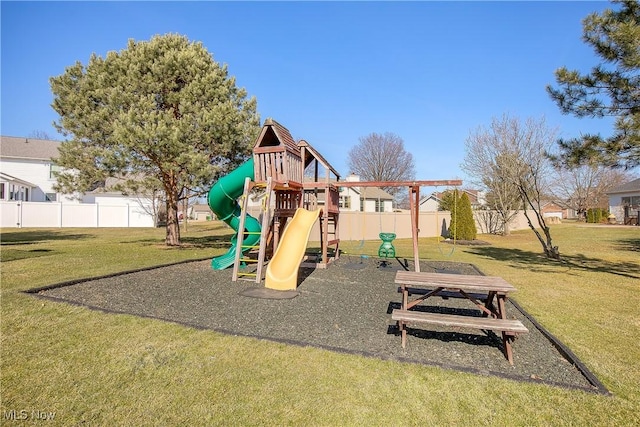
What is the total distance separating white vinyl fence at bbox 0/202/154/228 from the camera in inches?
1051

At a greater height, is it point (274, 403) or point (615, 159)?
point (615, 159)

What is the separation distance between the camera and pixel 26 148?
1244 inches

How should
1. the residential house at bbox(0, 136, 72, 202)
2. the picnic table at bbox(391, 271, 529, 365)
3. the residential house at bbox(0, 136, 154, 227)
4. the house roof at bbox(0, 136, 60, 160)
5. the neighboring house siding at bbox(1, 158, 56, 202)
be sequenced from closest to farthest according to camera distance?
the picnic table at bbox(391, 271, 529, 365), the residential house at bbox(0, 136, 154, 227), the residential house at bbox(0, 136, 72, 202), the neighboring house siding at bbox(1, 158, 56, 202), the house roof at bbox(0, 136, 60, 160)

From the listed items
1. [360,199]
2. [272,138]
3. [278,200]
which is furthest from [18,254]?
[360,199]

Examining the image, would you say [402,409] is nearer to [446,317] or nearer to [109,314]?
[446,317]

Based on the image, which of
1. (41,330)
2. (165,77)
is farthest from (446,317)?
(165,77)

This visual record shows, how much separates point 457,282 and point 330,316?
6.88 feet

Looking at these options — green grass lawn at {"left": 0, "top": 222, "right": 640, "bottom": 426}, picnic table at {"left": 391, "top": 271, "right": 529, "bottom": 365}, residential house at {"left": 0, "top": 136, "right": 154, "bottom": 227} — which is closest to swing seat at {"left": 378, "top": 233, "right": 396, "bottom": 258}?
green grass lawn at {"left": 0, "top": 222, "right": 640, "bottom": 426}

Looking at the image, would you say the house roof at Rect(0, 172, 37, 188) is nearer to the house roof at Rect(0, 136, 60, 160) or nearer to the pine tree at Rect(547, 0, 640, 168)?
the house roof at Rect(0, 136, 60, 160)

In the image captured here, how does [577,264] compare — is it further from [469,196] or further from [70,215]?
[70,215]

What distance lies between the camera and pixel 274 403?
118 inches

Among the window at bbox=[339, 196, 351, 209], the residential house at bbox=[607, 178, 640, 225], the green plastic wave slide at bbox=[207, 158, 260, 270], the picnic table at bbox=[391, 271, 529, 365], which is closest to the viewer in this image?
the picnic table at bbox=[391, 271, 529, 365]

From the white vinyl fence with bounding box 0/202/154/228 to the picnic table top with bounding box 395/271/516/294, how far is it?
109 feet

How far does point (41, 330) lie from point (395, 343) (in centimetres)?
478
